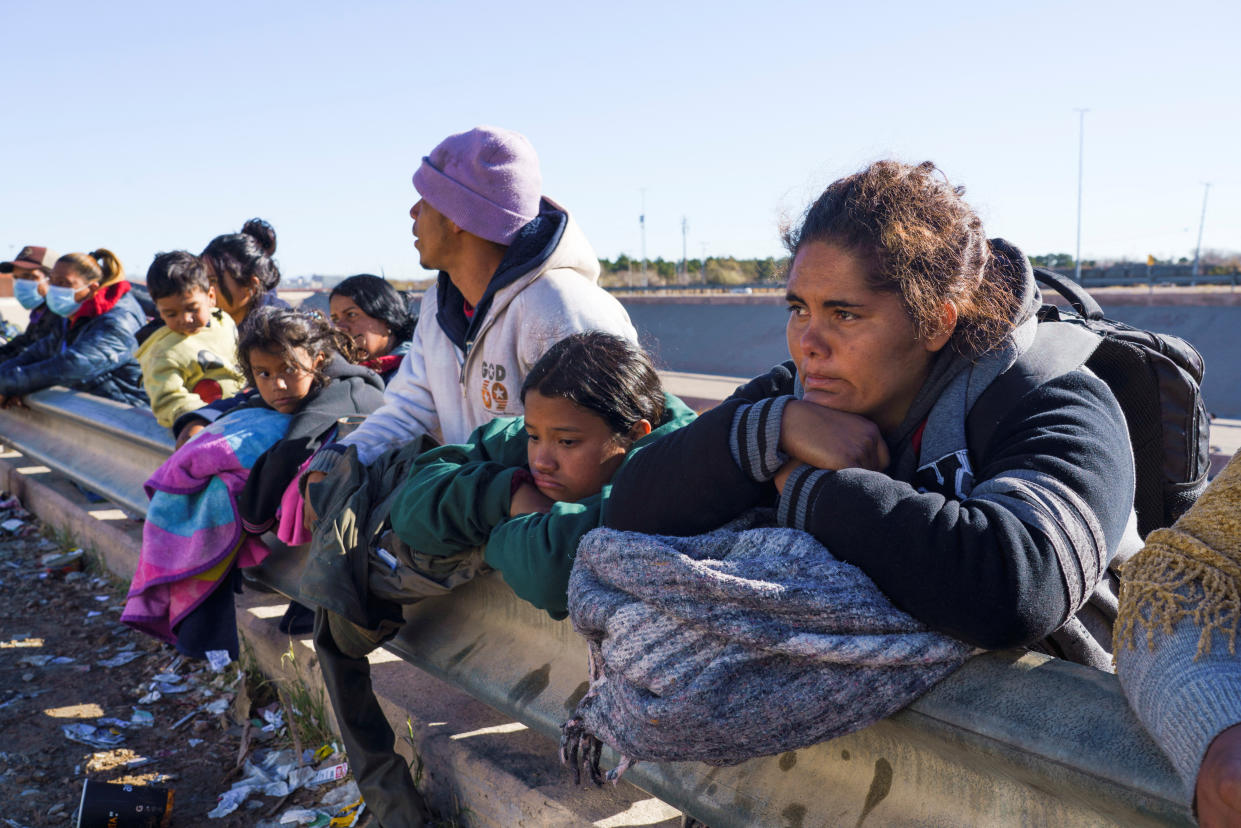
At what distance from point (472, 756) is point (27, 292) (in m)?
8.63

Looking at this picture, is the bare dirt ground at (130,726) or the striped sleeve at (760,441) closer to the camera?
the striped sleeve at (760,441)

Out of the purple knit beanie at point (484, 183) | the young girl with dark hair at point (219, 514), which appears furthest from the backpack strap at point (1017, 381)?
the young girl with dark hair at point (219, 514)

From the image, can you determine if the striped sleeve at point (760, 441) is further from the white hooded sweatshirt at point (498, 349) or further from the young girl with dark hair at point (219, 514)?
the young girl with dark hair at point (219, 514)

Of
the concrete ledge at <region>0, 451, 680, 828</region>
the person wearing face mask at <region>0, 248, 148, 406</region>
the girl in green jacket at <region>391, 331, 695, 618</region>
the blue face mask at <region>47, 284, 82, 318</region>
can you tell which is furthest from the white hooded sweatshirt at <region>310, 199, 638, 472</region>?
the blue face mask at <region>47, 284, 82, 318</region>

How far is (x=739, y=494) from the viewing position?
77.0 inches

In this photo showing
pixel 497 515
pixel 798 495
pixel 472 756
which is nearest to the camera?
pixel 798 495

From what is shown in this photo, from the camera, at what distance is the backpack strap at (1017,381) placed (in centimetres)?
186

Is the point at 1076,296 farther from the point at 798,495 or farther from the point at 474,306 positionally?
the point at 474,306

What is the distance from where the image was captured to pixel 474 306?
357 cm

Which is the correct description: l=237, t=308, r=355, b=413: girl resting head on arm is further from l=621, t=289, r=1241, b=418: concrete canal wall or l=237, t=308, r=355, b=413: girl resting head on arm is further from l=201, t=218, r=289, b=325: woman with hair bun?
l=621, t=289, r=1241, b=418: concrete canal wall

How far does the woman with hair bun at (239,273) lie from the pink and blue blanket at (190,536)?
240cm

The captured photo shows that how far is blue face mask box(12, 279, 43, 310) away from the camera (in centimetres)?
936

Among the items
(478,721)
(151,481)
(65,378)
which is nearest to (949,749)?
(478,721)

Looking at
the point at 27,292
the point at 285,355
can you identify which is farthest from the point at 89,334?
the point at 285,355
